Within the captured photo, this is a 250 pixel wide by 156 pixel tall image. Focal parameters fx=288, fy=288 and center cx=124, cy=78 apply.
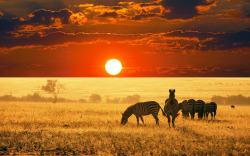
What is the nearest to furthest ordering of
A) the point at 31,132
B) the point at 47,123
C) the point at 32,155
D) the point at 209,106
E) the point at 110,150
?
the point at 32,155 → the point at 110,150 → the point at 31,132 → the point at 47,123 → the point at 209,106

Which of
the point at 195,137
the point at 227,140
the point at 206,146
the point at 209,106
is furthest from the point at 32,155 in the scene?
the point at 209,106

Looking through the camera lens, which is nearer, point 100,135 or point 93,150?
point 93,150

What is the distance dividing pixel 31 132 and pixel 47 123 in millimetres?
5494

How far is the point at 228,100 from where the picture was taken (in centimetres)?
8062

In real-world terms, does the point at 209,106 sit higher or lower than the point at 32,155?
higher

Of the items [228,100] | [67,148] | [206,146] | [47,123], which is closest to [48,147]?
[67,148]

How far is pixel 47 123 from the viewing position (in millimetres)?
24016

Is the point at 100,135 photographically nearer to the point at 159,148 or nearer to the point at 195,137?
the point at 159,148

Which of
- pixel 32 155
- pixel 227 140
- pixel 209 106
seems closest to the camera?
pixel 32 155

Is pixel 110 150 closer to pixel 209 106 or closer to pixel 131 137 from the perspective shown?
pixel 131 137

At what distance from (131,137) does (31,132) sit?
6572 millimetres

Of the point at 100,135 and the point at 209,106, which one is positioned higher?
the point at 209,106

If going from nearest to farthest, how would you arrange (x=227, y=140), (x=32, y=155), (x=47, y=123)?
(x=32, y=155) < (x=227, y=140) < (x=47, y=123)

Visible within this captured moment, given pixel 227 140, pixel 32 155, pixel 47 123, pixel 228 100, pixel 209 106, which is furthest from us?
pixel 228 100
